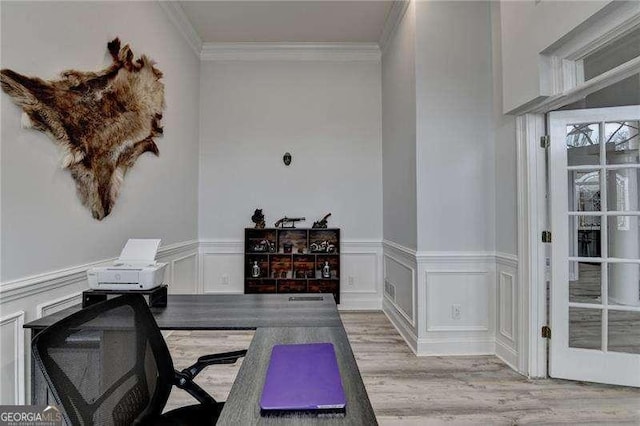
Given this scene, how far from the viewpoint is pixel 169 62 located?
11.3 feet

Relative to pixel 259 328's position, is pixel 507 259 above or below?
above

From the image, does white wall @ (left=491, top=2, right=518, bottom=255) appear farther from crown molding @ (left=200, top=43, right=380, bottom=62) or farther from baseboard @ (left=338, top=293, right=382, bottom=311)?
baseboard @ (left=338, top=293, right=382, bottom=311)

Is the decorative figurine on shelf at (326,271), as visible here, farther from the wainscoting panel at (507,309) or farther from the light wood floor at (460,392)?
the wainscoting panel at (507,309)

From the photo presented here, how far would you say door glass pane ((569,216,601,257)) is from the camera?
98.1 inches

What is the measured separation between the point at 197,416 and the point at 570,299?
8.90 feet

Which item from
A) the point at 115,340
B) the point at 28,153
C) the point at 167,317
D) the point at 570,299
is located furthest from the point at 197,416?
the point at 570,299

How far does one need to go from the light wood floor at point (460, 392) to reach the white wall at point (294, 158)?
4.64ft

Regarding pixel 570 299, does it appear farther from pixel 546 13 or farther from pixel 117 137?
pixel 117 137

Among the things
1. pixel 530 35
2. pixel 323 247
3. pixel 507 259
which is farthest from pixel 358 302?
pixel 530 35

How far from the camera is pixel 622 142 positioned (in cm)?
244

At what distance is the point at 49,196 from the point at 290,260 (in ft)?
9.22

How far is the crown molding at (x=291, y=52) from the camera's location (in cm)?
433

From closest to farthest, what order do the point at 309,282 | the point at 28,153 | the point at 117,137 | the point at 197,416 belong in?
the point at 197,416 → the point at 28,153 → the point at 117,137 → the point at 309,282

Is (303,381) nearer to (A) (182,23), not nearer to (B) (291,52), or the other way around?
(A) (182,23)
